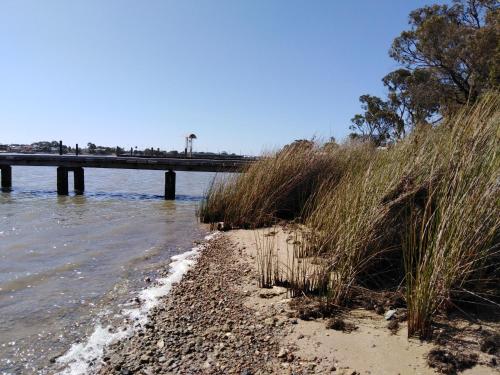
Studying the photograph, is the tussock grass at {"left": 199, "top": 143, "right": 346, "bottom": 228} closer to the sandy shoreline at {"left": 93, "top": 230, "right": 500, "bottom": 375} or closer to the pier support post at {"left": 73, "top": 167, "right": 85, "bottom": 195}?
the sandy shoreline at {"left": 93, "top": 230, "right": 500, "bottom": 375}

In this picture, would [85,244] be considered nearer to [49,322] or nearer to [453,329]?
[49,322]

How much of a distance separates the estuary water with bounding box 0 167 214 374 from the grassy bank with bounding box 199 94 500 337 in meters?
2.05

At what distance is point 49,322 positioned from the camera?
4.52 meters

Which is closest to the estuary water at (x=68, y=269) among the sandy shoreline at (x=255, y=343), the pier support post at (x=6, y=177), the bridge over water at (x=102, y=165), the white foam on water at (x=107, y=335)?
the white foam on water at (x=107, y=335)

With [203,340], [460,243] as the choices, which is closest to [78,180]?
[203,340]

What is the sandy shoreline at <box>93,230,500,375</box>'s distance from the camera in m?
3.13

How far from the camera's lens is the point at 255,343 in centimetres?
362

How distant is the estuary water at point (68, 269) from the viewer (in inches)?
163

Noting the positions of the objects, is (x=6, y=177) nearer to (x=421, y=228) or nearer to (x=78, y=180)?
(x=78, y=180)

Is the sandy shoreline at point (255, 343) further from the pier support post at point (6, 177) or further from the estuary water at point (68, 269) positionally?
the pier support post at point (6, 177)

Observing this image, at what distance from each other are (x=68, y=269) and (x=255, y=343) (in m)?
→ 3.92

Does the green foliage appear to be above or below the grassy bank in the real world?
above

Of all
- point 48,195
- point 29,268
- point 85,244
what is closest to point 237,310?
point 29,268

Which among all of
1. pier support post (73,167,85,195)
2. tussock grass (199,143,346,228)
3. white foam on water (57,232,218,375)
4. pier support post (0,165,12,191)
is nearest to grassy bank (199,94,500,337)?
white foam on water (57,232,218,375)
